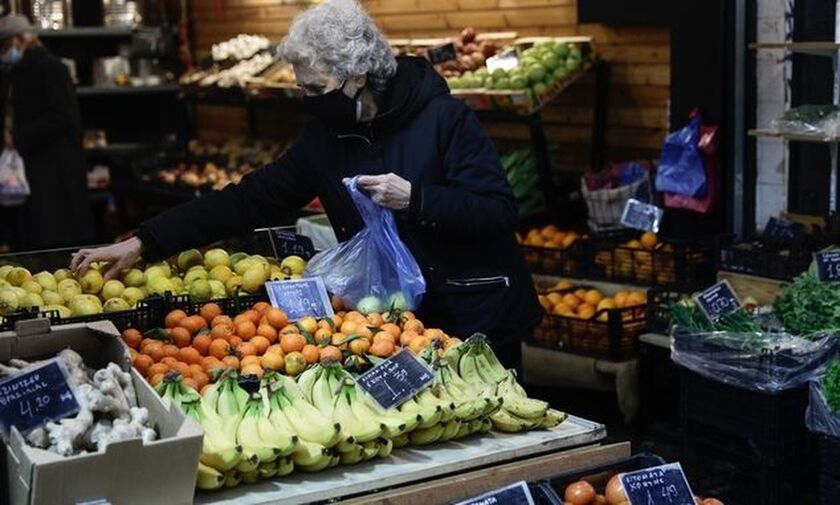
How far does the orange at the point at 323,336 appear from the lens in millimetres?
3469

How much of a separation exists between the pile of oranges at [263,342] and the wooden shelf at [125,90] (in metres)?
7.64

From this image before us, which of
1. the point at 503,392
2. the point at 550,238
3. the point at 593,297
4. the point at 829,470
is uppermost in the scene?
the point at 503,392

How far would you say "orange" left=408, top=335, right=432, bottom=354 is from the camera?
3416 mm

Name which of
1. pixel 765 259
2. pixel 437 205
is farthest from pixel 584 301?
pixel 437 205

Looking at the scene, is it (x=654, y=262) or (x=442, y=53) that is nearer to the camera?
(x=654, y=262)

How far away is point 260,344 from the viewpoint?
346cm

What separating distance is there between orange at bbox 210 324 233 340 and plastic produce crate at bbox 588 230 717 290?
3073mm

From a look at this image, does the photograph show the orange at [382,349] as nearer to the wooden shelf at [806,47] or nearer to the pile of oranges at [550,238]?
the wooden shelf at [806,47]

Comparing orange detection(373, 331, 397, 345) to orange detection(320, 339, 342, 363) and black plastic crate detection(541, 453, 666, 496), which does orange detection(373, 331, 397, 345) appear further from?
black plastic crate detection(541, 453, 666, 496)

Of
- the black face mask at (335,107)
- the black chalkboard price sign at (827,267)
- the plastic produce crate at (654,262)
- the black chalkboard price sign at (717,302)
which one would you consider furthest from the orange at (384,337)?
the plastic produce crate at (654,262)

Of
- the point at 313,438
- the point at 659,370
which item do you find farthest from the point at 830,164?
the point at 313,438

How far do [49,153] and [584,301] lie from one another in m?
4.00

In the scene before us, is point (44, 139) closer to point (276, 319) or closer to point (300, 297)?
point (300, 297)

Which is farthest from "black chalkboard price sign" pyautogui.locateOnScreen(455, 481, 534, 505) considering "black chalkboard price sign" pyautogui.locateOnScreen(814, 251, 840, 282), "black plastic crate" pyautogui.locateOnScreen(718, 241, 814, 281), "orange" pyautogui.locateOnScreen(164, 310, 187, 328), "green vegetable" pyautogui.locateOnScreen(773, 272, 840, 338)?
"black plastic crate" pyautogui.locateOnScreen(718, 241, 814, 281)
